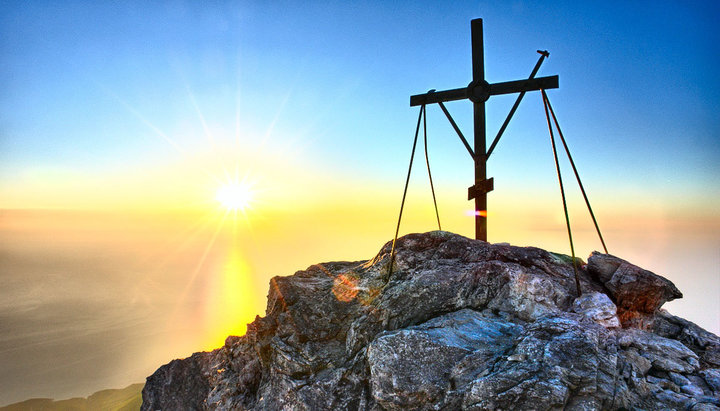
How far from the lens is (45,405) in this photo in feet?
412

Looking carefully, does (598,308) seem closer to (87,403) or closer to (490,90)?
(490,90)

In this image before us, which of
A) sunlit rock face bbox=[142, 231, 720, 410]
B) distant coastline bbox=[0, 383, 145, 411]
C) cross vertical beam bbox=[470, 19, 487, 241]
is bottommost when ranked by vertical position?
distant coastline bbox=[0, 383, 145, 411]

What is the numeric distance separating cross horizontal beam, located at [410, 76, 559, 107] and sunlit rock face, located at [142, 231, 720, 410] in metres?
→ 4.46

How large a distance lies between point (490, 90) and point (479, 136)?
145cm

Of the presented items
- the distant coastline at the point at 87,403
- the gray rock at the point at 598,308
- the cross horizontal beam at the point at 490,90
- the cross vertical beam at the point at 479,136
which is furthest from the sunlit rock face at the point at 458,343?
the distant coastline at the point at 87,403

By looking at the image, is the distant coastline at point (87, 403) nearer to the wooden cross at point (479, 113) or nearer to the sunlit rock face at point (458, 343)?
the sunlit rock face at point (458, 343)

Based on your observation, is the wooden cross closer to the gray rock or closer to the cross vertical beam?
the cross vertical beam

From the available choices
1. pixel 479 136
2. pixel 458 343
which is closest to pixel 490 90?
pixel 479 136

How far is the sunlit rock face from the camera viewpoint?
6781 mm

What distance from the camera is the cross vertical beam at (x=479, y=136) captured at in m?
12.2

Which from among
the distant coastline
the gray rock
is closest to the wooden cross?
the gray rock

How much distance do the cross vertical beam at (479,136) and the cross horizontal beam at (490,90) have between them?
0.31 m

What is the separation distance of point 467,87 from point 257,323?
953cm

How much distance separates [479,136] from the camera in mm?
12242
